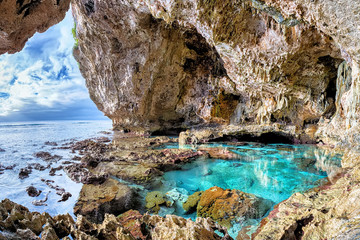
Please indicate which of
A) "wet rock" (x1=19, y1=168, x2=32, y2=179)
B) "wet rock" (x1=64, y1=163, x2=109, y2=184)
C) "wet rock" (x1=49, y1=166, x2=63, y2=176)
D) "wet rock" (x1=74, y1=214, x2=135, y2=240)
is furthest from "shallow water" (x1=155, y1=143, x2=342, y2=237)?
"wet rock" (x1=19, y1=168, x2=32, y2=179)

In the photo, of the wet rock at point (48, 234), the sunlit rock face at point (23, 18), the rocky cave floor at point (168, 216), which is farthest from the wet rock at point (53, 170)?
the wet rock at point (48, 234)

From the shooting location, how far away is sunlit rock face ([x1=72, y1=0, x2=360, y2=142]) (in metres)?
5.66

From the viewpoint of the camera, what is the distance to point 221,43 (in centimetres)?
758

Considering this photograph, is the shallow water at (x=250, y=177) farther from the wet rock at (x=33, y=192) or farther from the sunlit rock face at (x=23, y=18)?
the sunlit rock face at (x=23, y=18)

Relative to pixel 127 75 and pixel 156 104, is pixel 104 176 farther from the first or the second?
pixel 156 104

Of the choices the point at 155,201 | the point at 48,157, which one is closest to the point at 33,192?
the point at 155,201

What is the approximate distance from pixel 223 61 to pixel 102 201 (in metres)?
10.4

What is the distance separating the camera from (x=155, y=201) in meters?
4.76

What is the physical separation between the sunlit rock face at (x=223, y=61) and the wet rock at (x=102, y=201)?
642 cm

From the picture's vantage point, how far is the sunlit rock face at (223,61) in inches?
223

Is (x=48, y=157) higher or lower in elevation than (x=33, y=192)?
higher

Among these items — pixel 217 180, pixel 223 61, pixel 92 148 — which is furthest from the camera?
pixel 92 148

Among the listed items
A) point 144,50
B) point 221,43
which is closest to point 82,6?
point 144,50

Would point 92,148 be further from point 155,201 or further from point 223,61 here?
point 223,61
